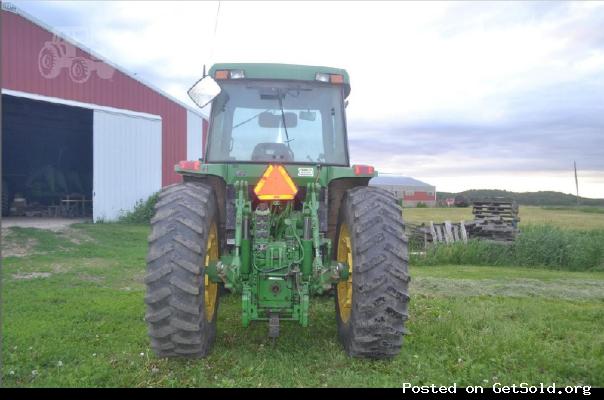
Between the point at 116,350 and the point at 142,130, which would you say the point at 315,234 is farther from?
the point at 142,130

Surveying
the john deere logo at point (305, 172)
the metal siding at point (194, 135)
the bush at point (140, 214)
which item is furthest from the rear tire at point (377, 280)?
the metal siding at point (194, 135)

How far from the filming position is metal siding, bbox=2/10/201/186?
564 inches

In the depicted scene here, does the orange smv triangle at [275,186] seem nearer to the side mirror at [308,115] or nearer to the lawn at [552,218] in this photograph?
the side mirror at [308,115]

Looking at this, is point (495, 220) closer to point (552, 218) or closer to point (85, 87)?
point (552, 218)

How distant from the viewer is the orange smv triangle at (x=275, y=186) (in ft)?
14.2

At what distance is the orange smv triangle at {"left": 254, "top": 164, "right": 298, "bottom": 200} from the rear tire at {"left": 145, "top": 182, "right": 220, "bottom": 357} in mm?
502

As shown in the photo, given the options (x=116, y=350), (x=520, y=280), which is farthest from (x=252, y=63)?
(x=520, y=280)

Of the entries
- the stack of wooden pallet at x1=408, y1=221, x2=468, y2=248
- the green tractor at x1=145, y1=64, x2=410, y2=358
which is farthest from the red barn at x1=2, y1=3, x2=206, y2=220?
the green tractor at x1=145, y1=64, x2=410, y2=358

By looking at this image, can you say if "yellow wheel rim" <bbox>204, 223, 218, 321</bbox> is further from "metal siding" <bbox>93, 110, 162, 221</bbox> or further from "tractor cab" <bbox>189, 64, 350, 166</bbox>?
"metal siding" <bbox>93, 110, 162, 221</bbox>

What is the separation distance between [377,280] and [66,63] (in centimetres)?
1472

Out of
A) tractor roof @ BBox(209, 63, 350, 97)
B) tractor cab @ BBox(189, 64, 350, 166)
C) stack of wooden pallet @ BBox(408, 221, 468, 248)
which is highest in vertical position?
tractor roof @ BBox(209, 63, 350, 97)

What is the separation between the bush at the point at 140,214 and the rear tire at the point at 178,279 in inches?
551

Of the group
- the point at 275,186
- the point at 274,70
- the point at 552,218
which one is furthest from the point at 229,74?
the point at 552,218

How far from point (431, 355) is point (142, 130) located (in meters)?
15.9
